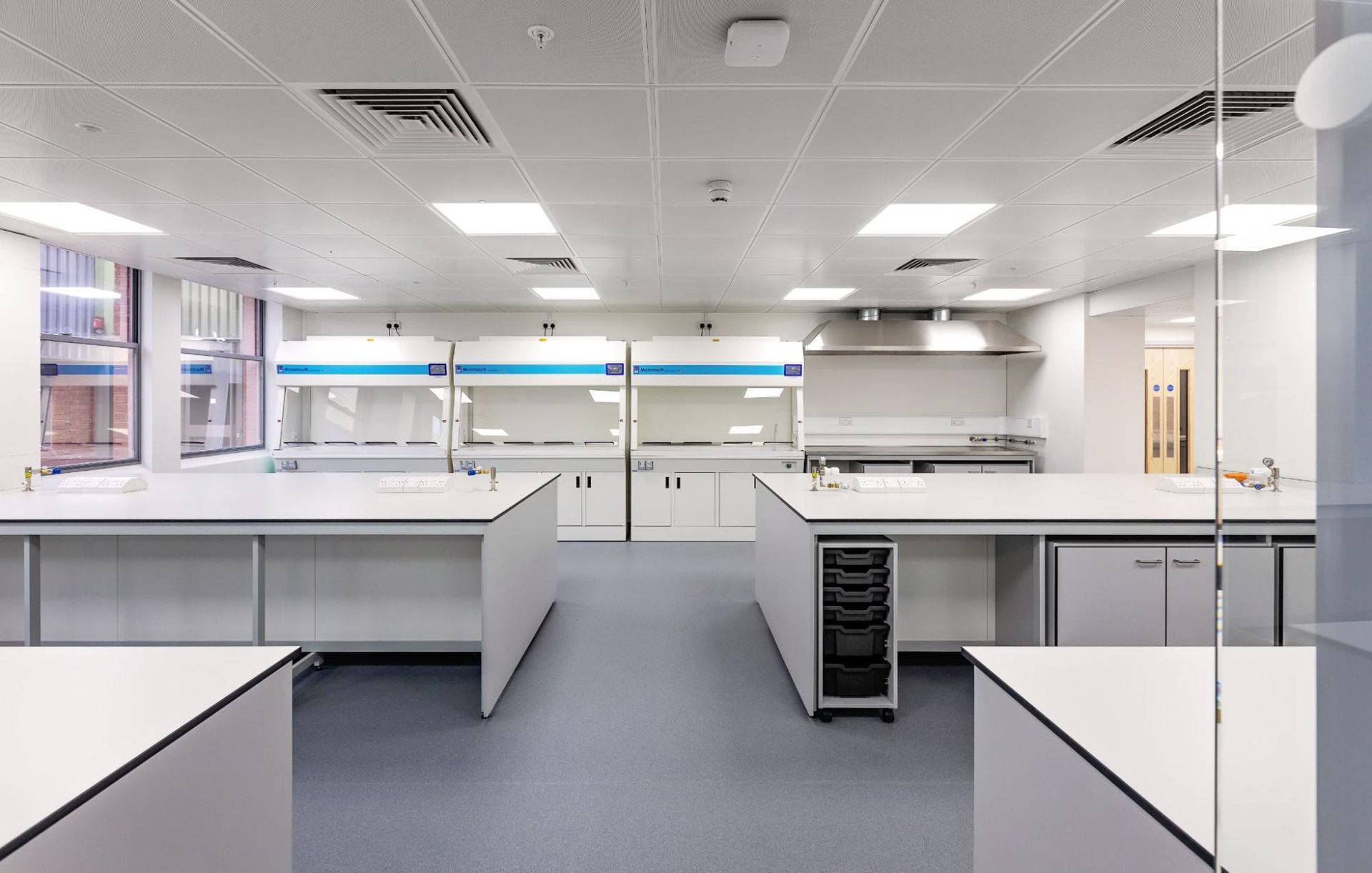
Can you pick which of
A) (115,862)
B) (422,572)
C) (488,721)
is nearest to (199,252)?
(422,572)

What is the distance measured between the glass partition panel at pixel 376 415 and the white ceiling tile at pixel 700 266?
3291 mm

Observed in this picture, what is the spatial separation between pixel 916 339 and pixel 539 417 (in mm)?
4158

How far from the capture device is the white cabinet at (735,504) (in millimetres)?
6336

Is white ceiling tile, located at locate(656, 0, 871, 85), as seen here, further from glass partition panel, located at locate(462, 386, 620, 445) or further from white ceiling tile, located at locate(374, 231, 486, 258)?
glass partition panel, located at locate(462, 386, 620, 445)

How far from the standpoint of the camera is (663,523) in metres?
6.34

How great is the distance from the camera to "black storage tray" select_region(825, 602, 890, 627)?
9.00 ft

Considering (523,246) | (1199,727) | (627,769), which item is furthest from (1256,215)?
(523,246)

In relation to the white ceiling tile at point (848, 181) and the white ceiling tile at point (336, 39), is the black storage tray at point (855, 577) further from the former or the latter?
the white ceiling tile at point (336, 39)

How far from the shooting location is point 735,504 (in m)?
6.34

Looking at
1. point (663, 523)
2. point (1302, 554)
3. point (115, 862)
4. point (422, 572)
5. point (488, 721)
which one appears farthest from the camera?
point (663, 523)

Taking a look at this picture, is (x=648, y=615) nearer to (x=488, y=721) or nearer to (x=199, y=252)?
(x=488, y=721)

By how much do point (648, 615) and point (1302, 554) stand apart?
3700mm

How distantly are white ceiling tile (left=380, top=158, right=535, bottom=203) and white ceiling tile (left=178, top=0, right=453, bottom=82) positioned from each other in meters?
0.71

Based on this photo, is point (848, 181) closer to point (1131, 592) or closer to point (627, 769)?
point (1131, 592)
